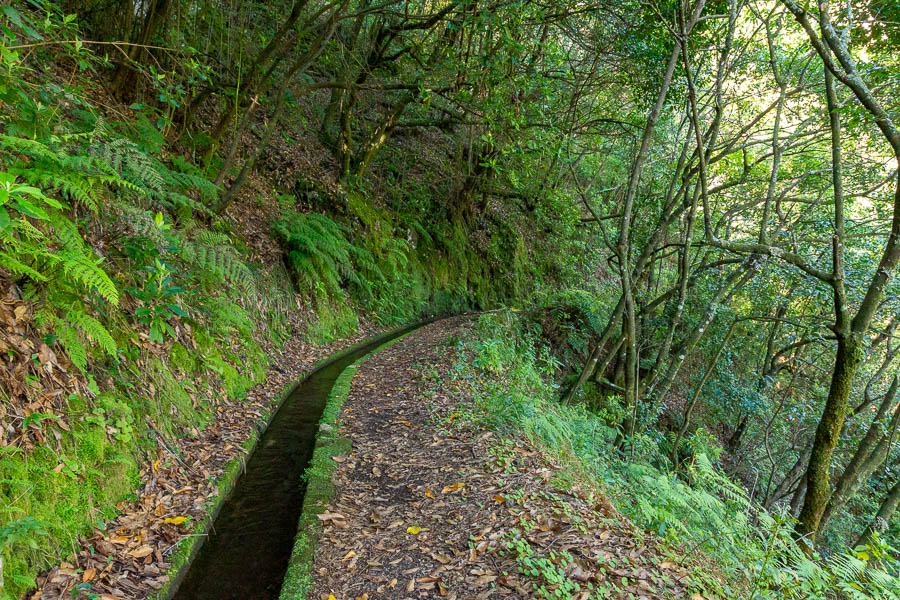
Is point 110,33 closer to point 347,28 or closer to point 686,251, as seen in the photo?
point 347,28

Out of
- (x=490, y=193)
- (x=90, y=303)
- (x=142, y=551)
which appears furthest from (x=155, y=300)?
(x=490, y=193)

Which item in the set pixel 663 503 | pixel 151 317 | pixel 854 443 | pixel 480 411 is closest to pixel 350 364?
pixel 480 411

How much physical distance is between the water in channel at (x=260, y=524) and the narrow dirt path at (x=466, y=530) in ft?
1.25

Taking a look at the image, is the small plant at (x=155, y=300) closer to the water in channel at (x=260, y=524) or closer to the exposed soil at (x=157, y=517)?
the exposed soil at (x=157, y=517)

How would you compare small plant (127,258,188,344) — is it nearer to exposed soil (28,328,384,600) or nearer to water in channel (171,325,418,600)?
exposed soil (28,328,384,600)

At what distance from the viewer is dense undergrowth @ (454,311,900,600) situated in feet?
10.5

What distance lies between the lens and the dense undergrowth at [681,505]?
10.5 ft

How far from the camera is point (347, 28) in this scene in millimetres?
10953

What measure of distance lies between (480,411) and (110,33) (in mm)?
7040

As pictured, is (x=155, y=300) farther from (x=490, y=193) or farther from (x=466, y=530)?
(x=490, y=193)

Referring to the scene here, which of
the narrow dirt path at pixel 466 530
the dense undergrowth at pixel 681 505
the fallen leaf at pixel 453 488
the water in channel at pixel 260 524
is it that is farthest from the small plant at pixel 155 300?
the dense undergrowth at pixel 681 505

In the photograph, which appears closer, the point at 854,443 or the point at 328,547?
the point at 328,547

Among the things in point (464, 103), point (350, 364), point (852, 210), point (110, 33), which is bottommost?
point (350, 364)

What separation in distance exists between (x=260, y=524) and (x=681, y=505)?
4.21 meters
